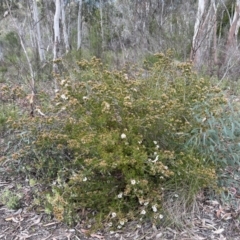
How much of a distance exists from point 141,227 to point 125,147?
637 mm

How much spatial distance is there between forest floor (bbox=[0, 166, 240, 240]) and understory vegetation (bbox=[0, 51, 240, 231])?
0.08 m

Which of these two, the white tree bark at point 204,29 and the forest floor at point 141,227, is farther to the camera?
the white tree bark at point 204,29

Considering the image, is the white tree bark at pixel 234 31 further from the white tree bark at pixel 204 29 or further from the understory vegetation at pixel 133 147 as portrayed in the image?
the understory vegetation at pixel 133 147

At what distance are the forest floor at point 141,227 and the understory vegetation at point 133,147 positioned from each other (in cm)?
8

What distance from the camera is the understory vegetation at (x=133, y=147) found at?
86.9 inches

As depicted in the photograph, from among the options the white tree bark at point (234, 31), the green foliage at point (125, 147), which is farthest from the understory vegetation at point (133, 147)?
the white tree bark at point (234, 31)

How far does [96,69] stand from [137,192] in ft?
3.53

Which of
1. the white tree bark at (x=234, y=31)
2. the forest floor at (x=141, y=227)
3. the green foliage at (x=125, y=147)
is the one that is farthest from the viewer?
the white tree bark at (x=234, y=31)

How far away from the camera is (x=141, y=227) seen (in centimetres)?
235

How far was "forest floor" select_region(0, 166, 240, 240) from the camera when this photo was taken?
2295mm

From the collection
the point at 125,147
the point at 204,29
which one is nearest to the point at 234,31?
the point at 204,29

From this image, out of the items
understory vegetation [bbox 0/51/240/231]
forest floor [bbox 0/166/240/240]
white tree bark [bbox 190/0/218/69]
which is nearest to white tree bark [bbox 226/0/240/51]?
white tree bark [bbox 190/0/218/69]

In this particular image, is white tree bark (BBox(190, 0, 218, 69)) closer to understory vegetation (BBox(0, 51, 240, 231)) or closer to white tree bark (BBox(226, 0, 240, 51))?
white tree bark (BBox(226, 0, 240, 51))

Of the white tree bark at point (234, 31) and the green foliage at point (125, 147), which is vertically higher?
the green foliage at point (125, 147)
